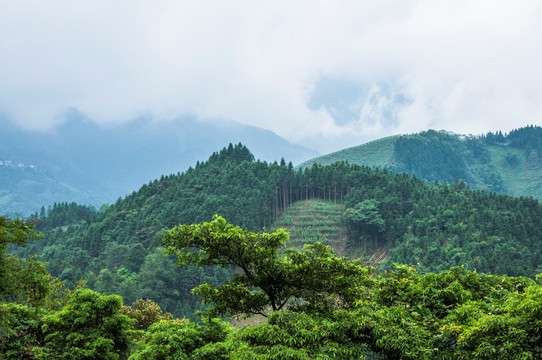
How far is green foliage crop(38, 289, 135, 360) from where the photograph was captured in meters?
15.1

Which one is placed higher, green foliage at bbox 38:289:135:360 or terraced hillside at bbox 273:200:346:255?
terraced hillside at bbox 273:200:346:255

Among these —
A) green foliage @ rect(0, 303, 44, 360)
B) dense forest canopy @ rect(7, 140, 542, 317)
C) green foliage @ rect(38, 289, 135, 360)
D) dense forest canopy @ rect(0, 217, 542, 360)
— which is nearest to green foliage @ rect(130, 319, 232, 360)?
dense forest canopy @ rect(0, 217, 542, 360)

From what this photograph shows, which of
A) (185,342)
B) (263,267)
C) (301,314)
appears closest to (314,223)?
(263,267)

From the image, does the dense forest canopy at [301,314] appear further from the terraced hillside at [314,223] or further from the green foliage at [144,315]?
the terraced hillside at [314,223]

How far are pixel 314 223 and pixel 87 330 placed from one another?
65080 millimetres

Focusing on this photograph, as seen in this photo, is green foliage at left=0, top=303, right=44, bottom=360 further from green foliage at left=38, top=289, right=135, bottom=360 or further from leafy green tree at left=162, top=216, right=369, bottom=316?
leafy green tree at left=162, top=216, right=369, bottom=316

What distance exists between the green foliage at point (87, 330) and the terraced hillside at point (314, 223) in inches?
2291

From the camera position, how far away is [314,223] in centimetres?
7888

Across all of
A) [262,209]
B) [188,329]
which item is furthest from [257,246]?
[262,209]

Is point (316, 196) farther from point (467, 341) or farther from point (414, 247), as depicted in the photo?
point (467, 341)

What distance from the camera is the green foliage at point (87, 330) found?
15.1 metres

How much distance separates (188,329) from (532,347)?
28.6 ft

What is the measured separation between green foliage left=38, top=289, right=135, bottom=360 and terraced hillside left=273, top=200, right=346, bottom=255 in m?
58.2

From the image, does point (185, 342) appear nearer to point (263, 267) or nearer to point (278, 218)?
point (263, 267)
